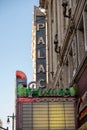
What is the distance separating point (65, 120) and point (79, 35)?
5.30 m

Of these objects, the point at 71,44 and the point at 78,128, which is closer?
the point at 78,128

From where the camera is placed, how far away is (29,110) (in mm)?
23469

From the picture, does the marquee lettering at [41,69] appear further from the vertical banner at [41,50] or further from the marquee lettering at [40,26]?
the marquee lettering at [40,26]

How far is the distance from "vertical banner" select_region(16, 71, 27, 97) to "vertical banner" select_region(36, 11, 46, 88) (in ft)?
85.9

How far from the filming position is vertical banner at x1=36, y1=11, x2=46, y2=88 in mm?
53406

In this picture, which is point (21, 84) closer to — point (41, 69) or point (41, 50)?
point (41, 69)

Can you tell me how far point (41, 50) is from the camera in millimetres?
55000

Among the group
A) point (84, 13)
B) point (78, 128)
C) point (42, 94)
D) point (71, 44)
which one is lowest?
point (78, 128)

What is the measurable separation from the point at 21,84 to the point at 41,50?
30820 mm

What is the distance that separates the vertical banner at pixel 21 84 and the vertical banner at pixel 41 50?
85.9 ft

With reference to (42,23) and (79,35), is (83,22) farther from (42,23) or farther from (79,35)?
(42,23)

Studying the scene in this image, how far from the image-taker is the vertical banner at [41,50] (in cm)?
5341

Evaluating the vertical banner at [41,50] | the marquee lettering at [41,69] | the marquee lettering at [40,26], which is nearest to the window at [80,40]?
the vertical banner at [41,50]

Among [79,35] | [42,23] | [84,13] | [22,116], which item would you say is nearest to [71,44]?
[79,35]
